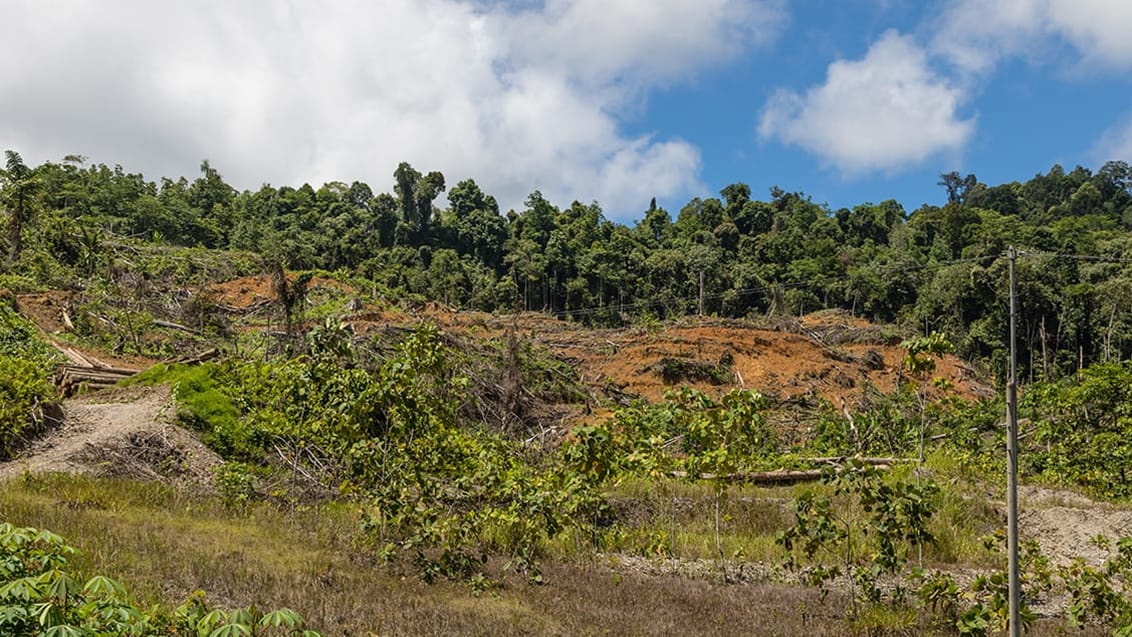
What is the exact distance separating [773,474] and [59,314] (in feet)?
64.7

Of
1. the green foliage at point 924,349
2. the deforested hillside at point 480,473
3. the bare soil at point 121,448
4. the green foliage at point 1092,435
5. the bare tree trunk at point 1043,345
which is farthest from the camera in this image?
the bare tree trunk at point 1043,345

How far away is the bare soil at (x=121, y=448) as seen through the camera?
32.6ft

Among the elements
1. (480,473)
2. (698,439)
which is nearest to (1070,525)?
(698,439)

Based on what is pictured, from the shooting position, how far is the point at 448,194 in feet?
238

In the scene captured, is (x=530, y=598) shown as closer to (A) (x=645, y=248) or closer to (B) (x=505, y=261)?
(B) (x=505, y=261)

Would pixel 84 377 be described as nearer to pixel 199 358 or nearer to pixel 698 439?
pixel 199 358

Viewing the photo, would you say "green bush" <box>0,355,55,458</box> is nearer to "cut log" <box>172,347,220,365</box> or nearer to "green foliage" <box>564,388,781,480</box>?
"cut log" <box>172,347,220,365</box>

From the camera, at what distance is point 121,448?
415 inches

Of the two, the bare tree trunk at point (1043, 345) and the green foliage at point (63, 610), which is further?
the bare tree trunk at point (1043, 345)

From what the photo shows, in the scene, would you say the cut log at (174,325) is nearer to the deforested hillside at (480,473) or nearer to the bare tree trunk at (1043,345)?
the deforested hillside at (480,473)

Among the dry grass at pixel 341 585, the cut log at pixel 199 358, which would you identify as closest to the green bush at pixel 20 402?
the dry grass at pixel 341 585

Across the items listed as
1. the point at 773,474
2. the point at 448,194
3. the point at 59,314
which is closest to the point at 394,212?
the point at 448,194

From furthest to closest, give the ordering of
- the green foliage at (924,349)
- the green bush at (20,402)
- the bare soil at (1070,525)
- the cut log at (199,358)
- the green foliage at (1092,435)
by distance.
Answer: the cut log at (199,358), the green foliage at (1092,435), the bare soil at (1070,525), the green bush at (20,402), the green foliage at (924,349)

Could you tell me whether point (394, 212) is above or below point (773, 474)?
above
